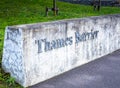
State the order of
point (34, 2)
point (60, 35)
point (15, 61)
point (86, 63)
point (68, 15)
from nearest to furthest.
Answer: point (15, 61)
point (60, 35)
point (86, 63)
point (68, 15)
point (34, 2)

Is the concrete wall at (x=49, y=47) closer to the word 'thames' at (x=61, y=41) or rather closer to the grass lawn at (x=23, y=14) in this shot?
the word 'thames' at (x=61, y=41)

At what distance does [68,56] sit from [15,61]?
2424 millimetres

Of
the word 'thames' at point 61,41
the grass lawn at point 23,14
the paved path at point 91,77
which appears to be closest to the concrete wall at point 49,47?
the word 'thames' at point 61,41

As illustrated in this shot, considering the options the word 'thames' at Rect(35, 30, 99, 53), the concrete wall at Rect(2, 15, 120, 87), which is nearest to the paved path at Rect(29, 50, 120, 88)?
the concrete wall at Rect(2, 15, 120, 87)

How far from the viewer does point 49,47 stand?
934 centimetres

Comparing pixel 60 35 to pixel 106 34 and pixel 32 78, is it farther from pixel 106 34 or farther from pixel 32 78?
pixel 106 34

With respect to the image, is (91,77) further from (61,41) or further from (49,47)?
(49,47)

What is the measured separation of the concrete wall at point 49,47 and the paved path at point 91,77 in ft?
0.86

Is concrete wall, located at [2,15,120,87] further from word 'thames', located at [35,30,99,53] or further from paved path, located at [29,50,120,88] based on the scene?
paved path, located at [29,50,120,88]

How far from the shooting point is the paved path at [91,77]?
889 centimetres

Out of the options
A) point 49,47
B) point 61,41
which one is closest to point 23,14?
point 61,41

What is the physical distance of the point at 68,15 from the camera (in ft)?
71.6

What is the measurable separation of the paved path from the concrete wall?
0.26 m

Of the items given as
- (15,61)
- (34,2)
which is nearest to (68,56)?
(15,61)
